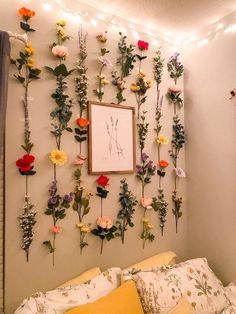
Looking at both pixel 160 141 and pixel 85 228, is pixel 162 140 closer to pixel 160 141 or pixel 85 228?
pixel 160 141

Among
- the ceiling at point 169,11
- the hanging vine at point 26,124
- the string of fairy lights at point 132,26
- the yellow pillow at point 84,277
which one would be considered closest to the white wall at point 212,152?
the string of fairy lights at point 132,26

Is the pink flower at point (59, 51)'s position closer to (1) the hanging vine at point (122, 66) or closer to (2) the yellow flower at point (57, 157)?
(1) the hanging vine at point (122, 66)

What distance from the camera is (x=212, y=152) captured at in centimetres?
218

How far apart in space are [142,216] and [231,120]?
996 millimetres

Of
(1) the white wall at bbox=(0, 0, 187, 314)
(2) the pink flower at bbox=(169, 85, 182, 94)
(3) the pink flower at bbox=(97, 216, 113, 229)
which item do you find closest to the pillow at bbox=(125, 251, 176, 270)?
(1) the white wall at bbox=(0, 0, 187, 314)

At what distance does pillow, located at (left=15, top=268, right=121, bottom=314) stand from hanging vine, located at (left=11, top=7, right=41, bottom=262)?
262 mm

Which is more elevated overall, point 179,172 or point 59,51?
point 59,51

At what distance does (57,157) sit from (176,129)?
1.10 m

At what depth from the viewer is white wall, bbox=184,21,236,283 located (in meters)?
2.05

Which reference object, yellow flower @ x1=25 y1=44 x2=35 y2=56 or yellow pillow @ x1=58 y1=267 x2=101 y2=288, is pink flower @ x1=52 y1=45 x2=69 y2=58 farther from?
yellow pillow @ x1=58 y1=267 x2=101 y2=288

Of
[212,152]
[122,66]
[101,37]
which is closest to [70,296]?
[212,152]

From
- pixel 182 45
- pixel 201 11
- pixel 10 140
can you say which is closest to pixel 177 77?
pixel 182 45

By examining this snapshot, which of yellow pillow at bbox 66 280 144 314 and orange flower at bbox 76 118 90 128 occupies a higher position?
orange flower at bbox 76 118 90 128

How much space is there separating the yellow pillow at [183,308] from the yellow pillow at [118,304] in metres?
0.20
